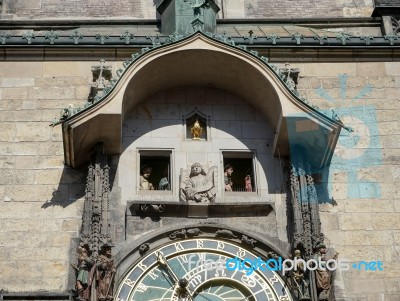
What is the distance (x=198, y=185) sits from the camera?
11.1m

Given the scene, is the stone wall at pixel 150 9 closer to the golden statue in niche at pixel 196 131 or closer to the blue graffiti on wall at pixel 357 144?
the blue graffiti on wall at pixel 357 144

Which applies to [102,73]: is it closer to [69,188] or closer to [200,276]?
[69,188]

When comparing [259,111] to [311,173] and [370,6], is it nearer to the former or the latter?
[311,173]

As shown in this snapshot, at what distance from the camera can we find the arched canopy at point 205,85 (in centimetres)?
1093

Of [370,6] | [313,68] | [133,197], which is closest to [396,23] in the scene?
[370,6]

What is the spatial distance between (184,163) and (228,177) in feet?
1.71

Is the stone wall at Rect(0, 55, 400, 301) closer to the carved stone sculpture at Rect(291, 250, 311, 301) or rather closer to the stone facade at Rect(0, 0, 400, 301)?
the stone facade at Rect(0, 0, 400, 301)

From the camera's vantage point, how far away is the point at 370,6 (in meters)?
14.4

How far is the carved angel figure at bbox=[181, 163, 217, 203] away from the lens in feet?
35.8

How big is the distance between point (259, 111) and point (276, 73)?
0.75 metres

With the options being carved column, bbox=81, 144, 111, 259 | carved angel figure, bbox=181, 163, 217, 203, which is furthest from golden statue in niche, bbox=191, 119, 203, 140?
carved column, bbox=81, 144, 111, 259

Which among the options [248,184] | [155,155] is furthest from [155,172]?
[248,184]

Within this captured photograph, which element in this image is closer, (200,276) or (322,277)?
(322,277)

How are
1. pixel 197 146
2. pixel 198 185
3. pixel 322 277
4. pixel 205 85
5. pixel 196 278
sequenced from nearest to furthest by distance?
1. pixel 322 277
2. pixel 196 278
3. pixel 198 185
4. pixel 197 146
5. pixel 205 85
